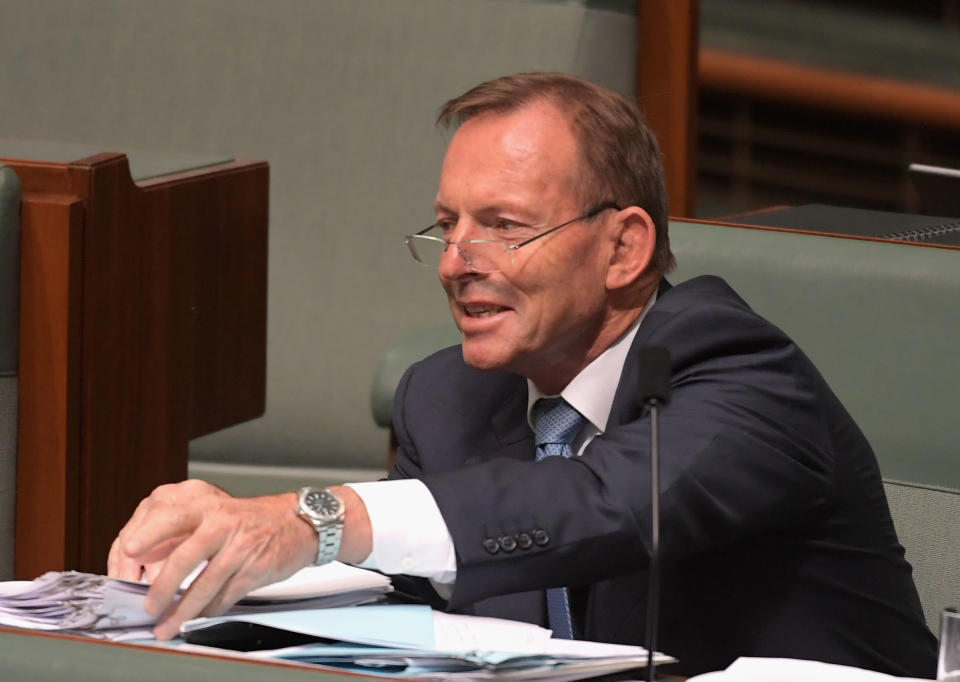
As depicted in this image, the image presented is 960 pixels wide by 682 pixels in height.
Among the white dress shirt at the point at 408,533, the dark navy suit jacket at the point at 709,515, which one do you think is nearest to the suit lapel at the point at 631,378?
the dark navy suit jacket at the point at 709,515

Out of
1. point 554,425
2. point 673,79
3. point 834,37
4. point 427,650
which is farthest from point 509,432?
point 834,37

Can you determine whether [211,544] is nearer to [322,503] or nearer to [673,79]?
[322,503]

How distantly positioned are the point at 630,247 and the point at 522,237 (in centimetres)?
12

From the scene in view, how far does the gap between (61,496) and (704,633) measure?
3.18 feet

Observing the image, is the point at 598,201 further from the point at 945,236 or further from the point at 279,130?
the point at 279,130

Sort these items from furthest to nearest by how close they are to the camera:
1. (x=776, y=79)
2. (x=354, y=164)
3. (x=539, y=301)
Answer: (x=776, y=79) < (x=354, y=164) < (x=539, y=301)

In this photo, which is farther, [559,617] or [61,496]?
[61,496]

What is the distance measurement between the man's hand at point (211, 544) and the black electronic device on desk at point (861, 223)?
3.47 feet

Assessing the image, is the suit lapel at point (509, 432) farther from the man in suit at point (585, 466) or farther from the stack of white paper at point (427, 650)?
the stack of white paper at point (427, 650)

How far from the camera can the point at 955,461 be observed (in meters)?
1.72

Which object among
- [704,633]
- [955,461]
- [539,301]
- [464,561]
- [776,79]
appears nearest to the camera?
[464,561]

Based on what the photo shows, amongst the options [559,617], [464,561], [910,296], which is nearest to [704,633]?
[559,617]

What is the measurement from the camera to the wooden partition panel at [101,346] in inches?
78.5

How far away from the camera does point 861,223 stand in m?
2.17
